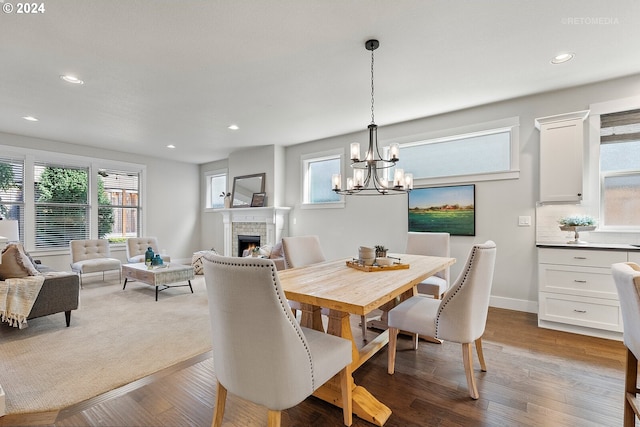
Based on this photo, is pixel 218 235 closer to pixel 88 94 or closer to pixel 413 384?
pixel 88 94

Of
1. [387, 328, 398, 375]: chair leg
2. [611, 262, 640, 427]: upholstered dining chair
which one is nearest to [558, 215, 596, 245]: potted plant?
[611, 262, 640, 427]: upholstered dining chair

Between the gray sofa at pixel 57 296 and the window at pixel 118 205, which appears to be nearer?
the gray sofa at pixel 57 296

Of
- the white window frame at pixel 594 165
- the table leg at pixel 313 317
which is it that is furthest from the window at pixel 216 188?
the white window frame at pixel 594 165

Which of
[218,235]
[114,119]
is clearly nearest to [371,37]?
[114,119]

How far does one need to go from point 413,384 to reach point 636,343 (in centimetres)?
121

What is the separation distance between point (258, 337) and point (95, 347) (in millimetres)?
2382

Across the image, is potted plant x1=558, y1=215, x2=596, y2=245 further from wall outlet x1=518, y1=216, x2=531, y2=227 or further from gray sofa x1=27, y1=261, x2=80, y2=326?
gray sofa x1=27, y1=261, x2=80, y2=326

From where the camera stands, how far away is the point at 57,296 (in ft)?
9.78

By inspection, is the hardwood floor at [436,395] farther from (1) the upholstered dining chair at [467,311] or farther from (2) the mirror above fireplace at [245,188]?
(2) the mirror above fireplace at [245,188]

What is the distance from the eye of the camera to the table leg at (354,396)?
1639 millimetres

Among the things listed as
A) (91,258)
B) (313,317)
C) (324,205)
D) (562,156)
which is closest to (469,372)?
(313,317)

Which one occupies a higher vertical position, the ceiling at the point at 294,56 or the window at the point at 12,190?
the ceiling at the point at 294,56

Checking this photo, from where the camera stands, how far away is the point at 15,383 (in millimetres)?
2023

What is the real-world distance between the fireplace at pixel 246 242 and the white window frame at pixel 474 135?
11.6 ft
